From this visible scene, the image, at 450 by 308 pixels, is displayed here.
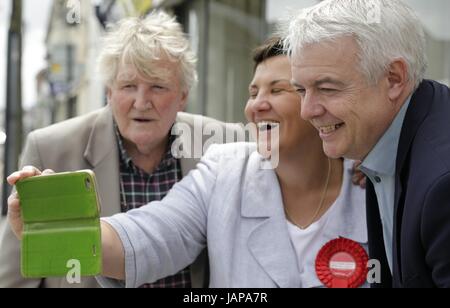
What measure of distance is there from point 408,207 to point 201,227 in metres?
0.76

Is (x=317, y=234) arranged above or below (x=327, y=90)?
below

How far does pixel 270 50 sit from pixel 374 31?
0.56 metres

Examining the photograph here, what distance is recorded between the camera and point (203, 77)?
768 cm

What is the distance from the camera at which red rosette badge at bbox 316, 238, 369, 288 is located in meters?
1.83

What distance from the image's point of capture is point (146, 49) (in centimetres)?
214

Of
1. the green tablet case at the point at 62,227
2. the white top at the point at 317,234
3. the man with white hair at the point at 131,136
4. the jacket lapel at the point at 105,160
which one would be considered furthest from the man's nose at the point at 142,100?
the green tablet case at the point at 62,227

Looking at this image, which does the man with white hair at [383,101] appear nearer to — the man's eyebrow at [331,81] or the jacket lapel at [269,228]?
the man's eyebrow at [331,81]

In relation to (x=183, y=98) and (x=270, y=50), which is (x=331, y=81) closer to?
(x=270, y=50)

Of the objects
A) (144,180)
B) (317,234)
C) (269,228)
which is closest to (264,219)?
(269,228)

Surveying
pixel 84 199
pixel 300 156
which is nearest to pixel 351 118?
pixel 300 156

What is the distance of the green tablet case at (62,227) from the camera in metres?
1.42

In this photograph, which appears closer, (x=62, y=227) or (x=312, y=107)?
(x=62, y=227)

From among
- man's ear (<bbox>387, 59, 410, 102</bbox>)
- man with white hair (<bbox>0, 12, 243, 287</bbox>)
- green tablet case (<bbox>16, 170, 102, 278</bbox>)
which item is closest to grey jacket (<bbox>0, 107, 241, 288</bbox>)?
man with white hair (<bbox>0, 12, 243, 287</bbox>)

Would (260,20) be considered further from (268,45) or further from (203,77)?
(268,45)
